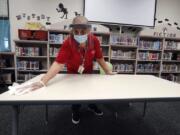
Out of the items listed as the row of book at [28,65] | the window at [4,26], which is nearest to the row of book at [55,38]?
the row of book at [28,65]

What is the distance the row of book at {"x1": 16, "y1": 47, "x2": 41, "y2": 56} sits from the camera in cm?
363

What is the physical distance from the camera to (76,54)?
1812 mm

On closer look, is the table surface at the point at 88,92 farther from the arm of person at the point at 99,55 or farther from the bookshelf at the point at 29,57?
the bookshelf at the point at 29,57

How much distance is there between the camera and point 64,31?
3750mm

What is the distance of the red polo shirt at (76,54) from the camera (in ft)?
5.67

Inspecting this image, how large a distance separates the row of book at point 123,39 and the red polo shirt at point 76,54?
80.2 inches

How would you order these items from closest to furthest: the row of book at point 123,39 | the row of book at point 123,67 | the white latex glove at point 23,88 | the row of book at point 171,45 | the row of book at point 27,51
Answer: the white latex glove at point 23,88, the row of book at point 27,51, the row of book at point 123,39, the row of book at point 123,67, the row of book at point 171,45

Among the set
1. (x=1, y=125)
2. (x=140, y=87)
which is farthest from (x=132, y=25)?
(x=1, y=125)

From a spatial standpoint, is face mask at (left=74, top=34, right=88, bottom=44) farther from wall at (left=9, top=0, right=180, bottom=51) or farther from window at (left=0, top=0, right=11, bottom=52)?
window at (left=0, top=0, right=11, bottom=52)

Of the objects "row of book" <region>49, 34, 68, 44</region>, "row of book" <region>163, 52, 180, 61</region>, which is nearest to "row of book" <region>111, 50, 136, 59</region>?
"row of book" <region>163, 52, 180, 61</region>

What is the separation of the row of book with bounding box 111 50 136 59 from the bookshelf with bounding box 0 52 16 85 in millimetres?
2183

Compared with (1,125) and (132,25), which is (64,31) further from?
(1,125)

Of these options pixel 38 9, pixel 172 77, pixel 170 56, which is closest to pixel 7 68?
pixel 38 9

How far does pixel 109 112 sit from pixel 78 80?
41.0 inches
